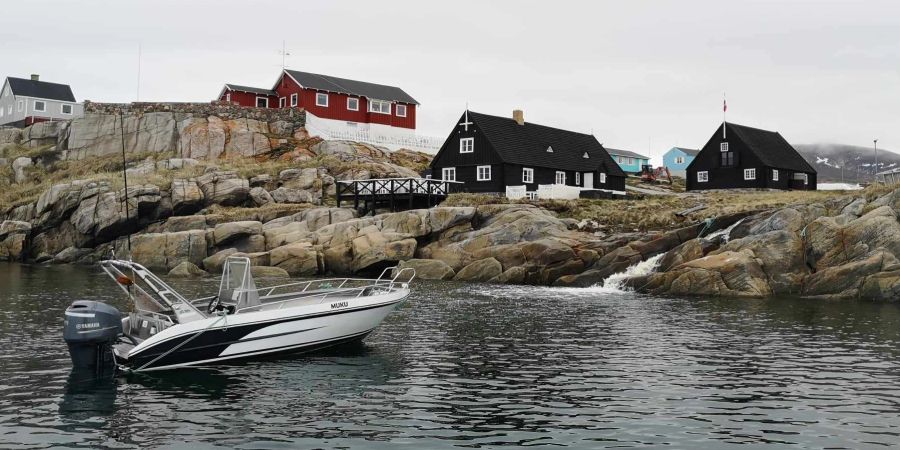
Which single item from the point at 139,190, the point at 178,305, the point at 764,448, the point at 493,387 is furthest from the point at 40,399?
the point at 139,190

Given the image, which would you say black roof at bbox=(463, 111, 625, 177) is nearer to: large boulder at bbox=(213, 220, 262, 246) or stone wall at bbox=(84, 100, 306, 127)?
stone wall at bbox=(84, 100, 306, 127)

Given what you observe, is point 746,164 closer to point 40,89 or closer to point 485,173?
point 485,173

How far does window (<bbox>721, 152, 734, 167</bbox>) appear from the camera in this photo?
70.7 metres

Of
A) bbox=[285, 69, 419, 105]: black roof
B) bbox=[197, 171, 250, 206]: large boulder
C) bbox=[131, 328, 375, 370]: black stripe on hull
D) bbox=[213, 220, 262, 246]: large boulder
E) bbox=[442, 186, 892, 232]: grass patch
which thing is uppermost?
bbox=[285, 69, 419, 105]: black roof

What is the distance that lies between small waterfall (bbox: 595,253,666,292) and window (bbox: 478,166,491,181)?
25.5m

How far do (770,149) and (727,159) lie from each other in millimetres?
4807

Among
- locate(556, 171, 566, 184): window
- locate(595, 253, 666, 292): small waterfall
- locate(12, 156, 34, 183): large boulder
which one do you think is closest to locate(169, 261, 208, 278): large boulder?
locate(595, 253, 666, 292): small waterfall

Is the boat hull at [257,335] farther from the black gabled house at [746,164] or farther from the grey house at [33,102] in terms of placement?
the grey house at [33,102]

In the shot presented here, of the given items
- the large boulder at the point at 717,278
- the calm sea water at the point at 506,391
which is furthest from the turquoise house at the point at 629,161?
the calm sea water at the point at 506,391

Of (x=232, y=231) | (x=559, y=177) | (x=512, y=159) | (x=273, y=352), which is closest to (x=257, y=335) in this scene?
(x=273, y=352)

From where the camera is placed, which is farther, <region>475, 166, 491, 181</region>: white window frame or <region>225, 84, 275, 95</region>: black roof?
<region>225, 84, 275, 95</region>: black roof

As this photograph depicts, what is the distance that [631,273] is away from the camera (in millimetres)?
42312

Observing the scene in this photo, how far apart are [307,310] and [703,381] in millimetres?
10700

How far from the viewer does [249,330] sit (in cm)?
2030
